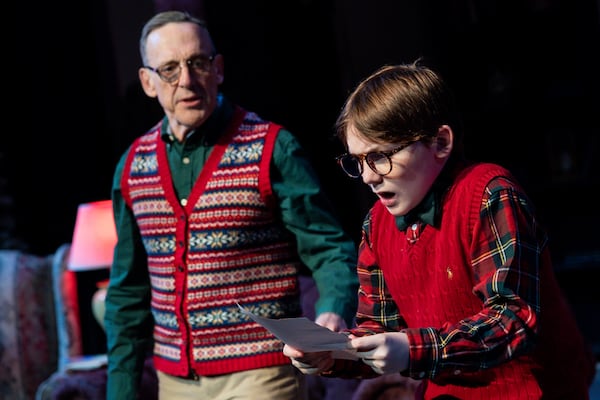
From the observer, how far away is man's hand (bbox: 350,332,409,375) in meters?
1.38

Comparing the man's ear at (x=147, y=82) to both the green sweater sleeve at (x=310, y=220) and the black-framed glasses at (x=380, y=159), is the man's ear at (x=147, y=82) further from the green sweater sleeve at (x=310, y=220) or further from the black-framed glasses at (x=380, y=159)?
the black-framed glasses at (x=380, y=159)

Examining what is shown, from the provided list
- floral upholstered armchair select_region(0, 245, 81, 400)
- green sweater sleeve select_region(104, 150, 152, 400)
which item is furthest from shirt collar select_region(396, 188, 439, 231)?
floral upholstered armchair select_region(0, 245, 81, 400)

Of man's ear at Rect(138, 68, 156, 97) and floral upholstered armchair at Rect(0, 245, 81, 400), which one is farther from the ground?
man's ear at Rect(138, 68, 156, 97)

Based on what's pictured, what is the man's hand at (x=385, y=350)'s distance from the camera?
4.51ft

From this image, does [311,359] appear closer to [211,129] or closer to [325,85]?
[211,129]

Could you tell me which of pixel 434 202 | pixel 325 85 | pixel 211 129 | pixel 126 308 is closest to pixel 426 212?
pixel 434 202

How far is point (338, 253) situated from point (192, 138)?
469 millimetres

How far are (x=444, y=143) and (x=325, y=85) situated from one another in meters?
2.91

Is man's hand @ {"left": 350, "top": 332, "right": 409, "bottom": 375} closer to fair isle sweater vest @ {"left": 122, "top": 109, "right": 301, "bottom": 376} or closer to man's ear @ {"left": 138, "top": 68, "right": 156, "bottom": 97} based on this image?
fair isle sweater vest @ {"left": 122, "top": 109, "right": 301, "bottom": 376}

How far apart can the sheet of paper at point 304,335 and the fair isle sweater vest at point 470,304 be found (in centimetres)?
20

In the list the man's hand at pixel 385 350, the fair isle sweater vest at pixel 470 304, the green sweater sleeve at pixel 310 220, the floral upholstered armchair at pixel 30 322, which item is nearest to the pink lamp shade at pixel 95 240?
the floral upholstered armchair at pixel 30 322

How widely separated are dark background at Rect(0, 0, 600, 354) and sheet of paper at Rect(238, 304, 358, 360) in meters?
2.89

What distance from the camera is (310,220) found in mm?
2271

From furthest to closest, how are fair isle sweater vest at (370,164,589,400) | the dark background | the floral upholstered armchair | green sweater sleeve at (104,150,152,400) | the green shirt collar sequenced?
the floral upholstered armchair → the dark background → green sweater sleeve at (104,150,152,400) → the green shirt collar → fair isle sweater vest at (370,164,589,400)
